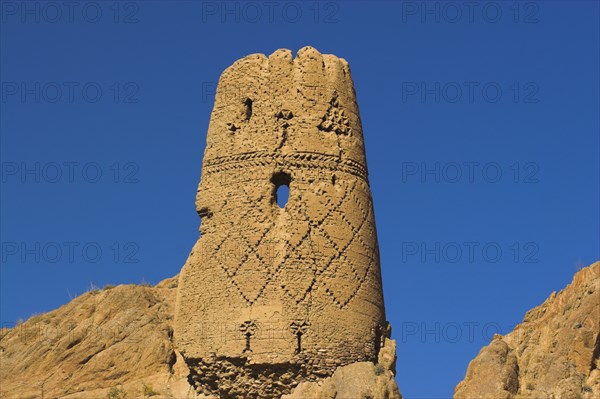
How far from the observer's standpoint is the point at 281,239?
89.6 ft

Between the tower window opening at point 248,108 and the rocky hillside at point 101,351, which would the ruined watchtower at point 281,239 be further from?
the rocky hillside at point 101,351

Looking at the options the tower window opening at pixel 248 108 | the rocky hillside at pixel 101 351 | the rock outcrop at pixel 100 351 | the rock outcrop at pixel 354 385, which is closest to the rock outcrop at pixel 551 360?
the rock outcrop at pixel 354 385

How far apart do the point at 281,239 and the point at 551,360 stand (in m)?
6.37

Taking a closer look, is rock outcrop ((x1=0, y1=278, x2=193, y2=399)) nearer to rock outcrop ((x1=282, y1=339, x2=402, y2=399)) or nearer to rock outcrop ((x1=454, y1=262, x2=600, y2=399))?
rock outcrop ((x1=282, y1=339, x2=402, y2=399))

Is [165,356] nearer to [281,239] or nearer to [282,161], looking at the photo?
[281,239]

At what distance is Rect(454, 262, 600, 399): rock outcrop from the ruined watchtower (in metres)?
2.44

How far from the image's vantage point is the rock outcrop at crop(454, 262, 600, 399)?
2730 centimetres

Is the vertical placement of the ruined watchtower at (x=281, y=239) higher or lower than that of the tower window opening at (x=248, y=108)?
lower

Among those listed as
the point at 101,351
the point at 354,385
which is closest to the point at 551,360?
the point at 354,385

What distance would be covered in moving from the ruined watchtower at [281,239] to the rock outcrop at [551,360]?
8.00ft

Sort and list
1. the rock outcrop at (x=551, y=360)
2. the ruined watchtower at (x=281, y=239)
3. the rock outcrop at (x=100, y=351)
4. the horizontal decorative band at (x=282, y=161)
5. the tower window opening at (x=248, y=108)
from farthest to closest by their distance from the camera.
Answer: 1. the rock outcrop at (x=100, y=351)
2. the tower window opening at (x=248, y=108)
3. the horizontal decorative band at (x=282, y=161)
4. the rock outcrop at (x=551, y=360)
5. the ruined watchtower at (x=281, y=239)

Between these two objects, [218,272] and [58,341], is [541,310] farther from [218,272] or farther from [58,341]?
[58,341]

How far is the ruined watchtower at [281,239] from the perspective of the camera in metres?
26.8

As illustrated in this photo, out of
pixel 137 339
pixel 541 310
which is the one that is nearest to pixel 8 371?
pixel 137 339
